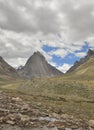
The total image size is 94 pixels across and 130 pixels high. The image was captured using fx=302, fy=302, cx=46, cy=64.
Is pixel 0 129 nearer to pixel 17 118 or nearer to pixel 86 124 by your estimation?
pixel 17 118

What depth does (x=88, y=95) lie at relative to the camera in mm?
121062

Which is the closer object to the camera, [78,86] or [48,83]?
[78,86]

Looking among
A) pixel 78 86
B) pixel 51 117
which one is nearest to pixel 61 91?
pixel 78 86

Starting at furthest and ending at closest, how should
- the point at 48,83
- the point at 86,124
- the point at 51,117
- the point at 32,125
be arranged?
the point at 48,83 → the point at 51,117 → the point at 86,124 → the point at 32,125

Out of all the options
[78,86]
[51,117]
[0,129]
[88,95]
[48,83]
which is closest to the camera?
[0,129]

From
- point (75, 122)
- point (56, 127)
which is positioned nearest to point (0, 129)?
point (56, 127)

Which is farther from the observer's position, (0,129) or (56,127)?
(56,127)

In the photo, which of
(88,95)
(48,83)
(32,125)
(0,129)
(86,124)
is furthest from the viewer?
(48,83)

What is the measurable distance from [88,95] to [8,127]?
273 ft

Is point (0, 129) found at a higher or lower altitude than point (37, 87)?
lower

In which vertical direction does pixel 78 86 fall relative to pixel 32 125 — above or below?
above

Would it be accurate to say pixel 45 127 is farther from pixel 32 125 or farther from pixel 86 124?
pixel 86 124

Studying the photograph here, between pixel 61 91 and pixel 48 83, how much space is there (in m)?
20.9

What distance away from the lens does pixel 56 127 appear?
4397cm
